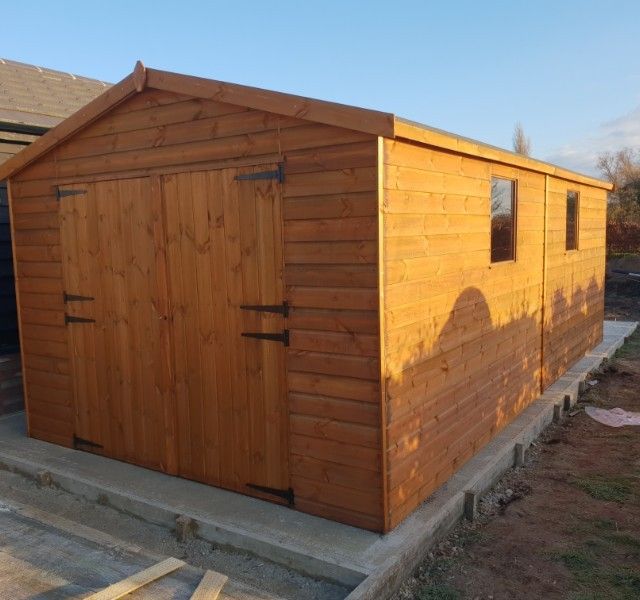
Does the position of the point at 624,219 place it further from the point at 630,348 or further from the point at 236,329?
the point at 236,329

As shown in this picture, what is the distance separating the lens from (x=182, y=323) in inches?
186

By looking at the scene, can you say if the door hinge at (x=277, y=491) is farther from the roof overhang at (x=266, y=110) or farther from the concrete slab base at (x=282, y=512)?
the roof overhang at (x=266, y=110)

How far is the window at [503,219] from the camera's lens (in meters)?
5.46

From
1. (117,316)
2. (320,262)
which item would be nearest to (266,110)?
(320,262)

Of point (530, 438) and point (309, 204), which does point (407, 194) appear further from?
point (530, 438)

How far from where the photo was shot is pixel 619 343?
10320 mm

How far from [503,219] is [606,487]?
96.7 inches

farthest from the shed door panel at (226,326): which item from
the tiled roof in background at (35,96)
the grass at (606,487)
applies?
the tiled roof in background at (35,96)

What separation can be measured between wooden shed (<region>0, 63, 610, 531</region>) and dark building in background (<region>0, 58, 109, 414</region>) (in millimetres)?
1048

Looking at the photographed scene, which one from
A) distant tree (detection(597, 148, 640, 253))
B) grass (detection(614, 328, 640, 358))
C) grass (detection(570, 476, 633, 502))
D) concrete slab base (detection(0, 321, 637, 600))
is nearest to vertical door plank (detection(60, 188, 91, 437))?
concrete slab base (detection(0, 321, 637, 600))

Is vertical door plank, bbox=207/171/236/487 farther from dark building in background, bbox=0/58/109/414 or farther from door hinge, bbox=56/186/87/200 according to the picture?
Answer: dark building in background, bbox=0/58/109/414

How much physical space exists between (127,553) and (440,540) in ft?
6.76

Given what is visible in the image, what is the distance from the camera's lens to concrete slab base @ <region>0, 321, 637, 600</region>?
141 inches

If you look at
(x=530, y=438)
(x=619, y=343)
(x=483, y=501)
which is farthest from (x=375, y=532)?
(x=619, y=343)
